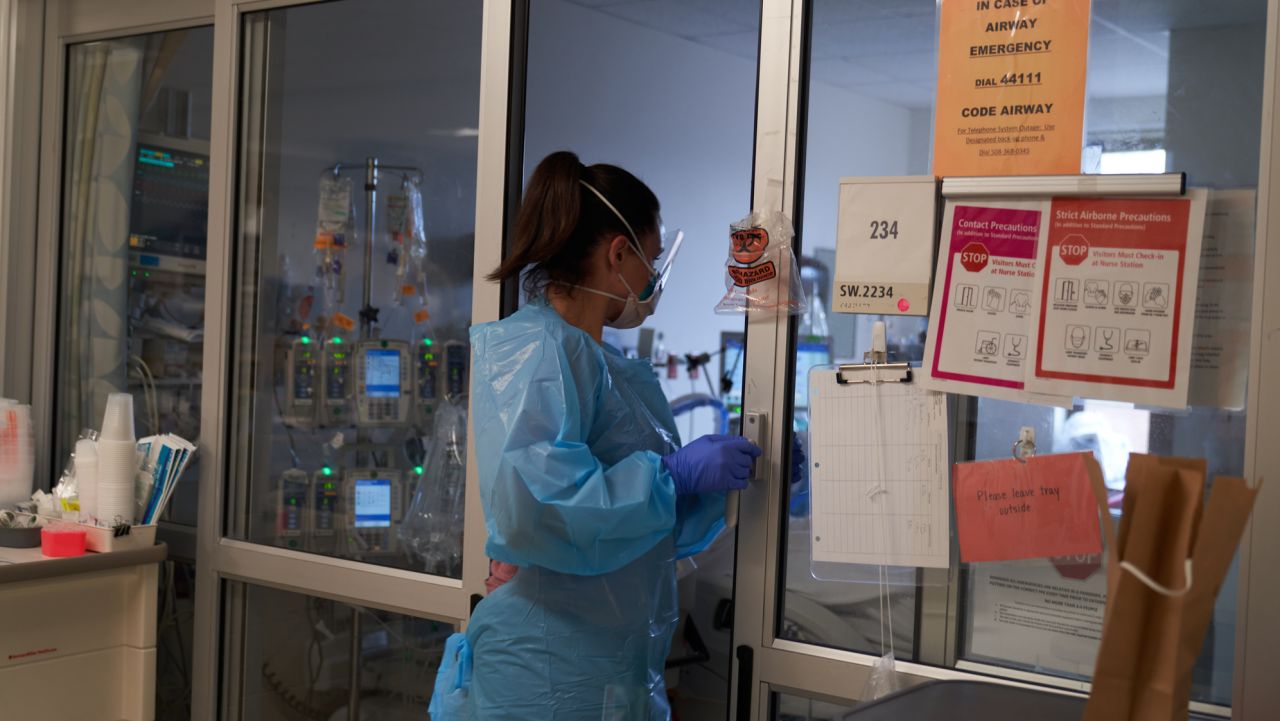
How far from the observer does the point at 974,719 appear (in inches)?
50.5

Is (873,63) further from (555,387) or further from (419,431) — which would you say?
(419,431)

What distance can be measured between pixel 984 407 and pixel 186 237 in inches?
87.1

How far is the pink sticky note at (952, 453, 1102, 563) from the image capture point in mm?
1566

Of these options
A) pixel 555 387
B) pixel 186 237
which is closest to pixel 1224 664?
pixel 555 387

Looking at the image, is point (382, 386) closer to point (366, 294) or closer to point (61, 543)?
point (366, 294)

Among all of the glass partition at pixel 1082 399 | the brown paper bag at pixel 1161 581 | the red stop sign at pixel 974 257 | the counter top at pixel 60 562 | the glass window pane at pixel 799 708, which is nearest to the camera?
the brown paper bag at pixel 1161 581

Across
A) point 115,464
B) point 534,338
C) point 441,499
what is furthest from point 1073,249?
point 115,464

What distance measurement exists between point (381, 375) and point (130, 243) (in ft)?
2.85

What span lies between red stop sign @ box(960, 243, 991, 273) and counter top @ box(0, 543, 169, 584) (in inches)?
73.0

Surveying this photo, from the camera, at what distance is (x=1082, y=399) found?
156 cm

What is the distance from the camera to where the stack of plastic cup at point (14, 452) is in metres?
2.57

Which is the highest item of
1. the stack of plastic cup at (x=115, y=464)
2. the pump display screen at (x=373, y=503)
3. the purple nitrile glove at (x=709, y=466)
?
the purple nitrile glove at (x=709, y=466)

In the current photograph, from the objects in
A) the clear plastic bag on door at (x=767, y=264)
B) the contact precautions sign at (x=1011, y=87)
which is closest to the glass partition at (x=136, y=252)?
the clear plastic bag on door at (x=767, y=264)

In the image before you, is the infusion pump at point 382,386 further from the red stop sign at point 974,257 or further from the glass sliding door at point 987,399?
the red stop sign at point 974,257
